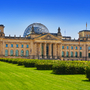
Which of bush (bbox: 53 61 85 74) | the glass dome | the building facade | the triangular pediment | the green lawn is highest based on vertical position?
the glass dome

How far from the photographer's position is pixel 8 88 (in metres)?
19.7

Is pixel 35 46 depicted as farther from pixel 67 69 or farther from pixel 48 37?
pixel 67 69

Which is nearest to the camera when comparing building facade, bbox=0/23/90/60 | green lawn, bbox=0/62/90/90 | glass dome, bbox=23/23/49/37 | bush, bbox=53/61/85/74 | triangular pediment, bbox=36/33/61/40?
green lawn, bbox=0/62/90/90

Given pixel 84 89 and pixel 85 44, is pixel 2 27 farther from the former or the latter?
pixel 84 89

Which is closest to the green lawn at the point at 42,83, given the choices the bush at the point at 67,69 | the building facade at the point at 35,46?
the bush at the point at 67,69

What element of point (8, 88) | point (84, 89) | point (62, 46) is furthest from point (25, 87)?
point (62, 46)

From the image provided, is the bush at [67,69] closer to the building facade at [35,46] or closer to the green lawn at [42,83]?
the green lawn at [42,83]

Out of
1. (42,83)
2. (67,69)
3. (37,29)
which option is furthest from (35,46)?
(42,83)

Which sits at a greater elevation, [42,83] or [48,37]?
[48,37]

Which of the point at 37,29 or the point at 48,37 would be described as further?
the point at 37,29

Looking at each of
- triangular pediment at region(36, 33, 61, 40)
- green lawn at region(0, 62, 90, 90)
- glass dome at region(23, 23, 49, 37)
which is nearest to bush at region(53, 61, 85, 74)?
green lawn at region(0, 62, 90, 90)

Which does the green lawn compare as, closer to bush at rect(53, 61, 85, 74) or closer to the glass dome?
bush at rect(53, 61, 85, 74)

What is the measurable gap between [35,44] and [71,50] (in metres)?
24.4

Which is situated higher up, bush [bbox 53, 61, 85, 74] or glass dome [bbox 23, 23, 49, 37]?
glass dome [bbox 23, 23, 49, 37]
